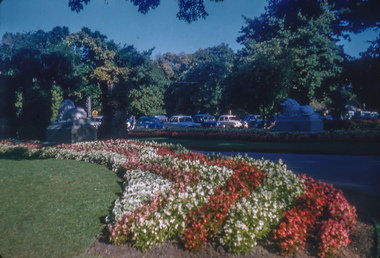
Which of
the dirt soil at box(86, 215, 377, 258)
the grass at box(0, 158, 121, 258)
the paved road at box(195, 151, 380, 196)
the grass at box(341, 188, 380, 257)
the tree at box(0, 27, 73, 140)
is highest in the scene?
the tree at box(0, 27, 73, 140)

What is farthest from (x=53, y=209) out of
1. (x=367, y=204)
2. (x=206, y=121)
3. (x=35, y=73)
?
(x=206, y=121)

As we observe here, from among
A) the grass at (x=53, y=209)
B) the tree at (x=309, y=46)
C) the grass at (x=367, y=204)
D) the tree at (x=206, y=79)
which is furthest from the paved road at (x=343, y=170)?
the tree at (x=206, y=79)

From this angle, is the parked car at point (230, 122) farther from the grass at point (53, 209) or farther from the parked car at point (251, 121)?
the grass at point (53, 209)

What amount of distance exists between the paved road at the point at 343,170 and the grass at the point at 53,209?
4.84 metres

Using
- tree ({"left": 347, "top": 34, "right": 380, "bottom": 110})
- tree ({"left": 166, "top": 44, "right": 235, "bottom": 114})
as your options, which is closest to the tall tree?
tree ({"left": 347, "top": 34, "right": 380, "bottom": 110})

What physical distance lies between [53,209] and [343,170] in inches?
279

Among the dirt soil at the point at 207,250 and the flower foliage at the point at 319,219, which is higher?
the flower foliage at the point at 319,219

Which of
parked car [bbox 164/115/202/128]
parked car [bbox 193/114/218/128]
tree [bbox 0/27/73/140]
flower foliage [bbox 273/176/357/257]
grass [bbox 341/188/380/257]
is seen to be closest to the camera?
flower foliage [bbox 273/176/357/257]

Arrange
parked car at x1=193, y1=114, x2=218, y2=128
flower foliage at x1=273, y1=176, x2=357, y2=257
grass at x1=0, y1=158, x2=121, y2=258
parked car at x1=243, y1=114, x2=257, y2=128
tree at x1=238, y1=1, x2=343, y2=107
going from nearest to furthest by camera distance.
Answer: flower foliage at x1=273, y1=176, x2=357, y2=257
grass at x1=0, y1=158, x2=121, y2=258
tree at x1=238, y1=1, x2=343, y2=107
parked car at x1=193, y1=114, x2=218, y2=128
parked car at x1=243, y1=114, x2=257, y2=128

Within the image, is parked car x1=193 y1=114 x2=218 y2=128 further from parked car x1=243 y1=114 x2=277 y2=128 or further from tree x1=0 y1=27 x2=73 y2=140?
tree x1=0 y1=27 x2=73 y2=140

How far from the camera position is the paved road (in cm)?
636

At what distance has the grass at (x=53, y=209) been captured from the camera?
358cm

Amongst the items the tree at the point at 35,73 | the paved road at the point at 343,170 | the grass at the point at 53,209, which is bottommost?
the grass at the point at 53,209

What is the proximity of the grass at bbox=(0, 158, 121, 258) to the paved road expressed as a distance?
484cm
